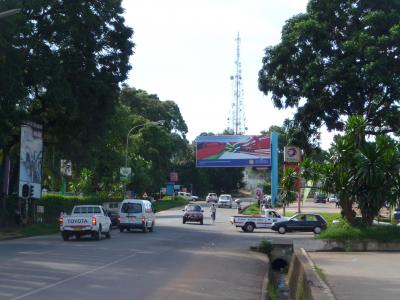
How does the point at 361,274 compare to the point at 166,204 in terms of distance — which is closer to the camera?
the point at 361,274

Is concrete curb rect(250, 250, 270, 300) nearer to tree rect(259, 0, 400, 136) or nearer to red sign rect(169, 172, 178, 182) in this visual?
tree rect(259, 0, 400, 136)

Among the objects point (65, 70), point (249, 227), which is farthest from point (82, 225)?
point (249, 227)

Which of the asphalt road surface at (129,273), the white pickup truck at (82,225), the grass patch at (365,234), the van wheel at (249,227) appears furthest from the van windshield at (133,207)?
the grass patch at (365,234)

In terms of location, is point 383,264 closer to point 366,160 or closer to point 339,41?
point 366,160

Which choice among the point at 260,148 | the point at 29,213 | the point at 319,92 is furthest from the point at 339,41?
the point at 260,148

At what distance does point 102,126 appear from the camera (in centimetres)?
4103

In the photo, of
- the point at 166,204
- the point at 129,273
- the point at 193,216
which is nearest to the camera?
the point at 129,273

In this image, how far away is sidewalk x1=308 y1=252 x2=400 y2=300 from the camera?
39.3ft

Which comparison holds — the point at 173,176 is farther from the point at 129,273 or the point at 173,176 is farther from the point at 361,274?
the point at 361,274

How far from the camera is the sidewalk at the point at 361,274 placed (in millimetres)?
11984

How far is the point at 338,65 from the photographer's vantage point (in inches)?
1238

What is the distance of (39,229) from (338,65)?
A: 2020 cm

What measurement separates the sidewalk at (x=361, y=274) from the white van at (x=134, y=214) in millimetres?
16882

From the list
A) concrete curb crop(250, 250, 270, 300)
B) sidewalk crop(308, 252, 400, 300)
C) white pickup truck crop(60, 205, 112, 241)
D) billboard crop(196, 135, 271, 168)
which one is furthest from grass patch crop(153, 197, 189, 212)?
sidewalk crop(308, 252, 400, 300)
